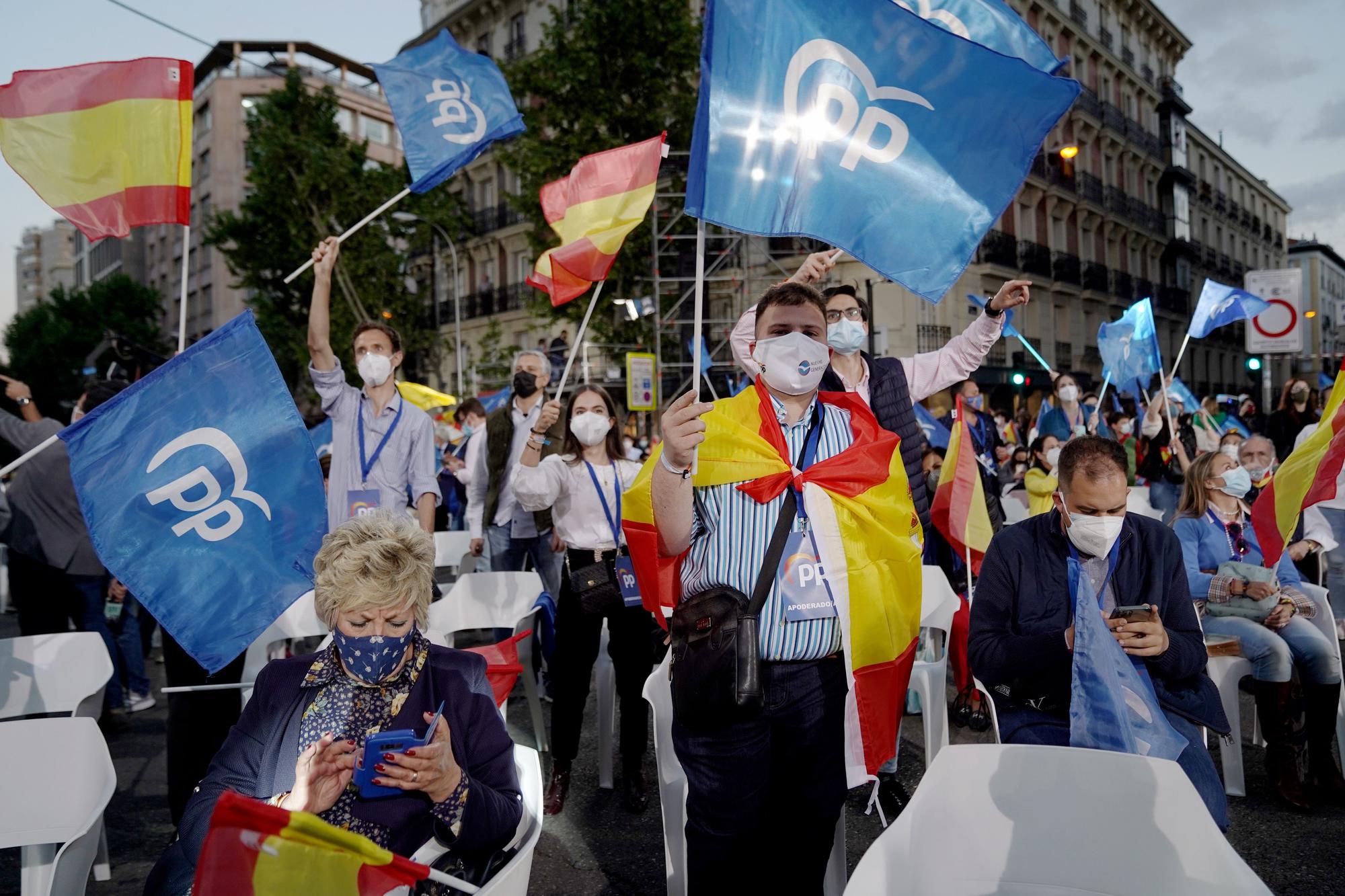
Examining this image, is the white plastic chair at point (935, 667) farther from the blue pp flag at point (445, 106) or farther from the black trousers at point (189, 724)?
the blue pp flag at point (445, 106)

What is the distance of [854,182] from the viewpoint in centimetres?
288

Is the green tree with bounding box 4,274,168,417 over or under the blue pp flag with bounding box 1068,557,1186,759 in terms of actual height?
over

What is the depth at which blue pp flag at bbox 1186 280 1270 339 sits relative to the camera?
364 inches

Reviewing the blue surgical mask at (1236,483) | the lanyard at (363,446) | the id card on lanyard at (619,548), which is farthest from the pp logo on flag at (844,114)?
the blue surgical mask at (1236,483)

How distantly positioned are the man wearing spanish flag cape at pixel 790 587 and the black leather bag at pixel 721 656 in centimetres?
5

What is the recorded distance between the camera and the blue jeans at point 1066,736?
267 centimetres

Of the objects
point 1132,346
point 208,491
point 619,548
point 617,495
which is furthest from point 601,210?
point 1132,346

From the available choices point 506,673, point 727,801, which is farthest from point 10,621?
point 727,801

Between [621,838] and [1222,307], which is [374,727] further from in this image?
[1222,307]

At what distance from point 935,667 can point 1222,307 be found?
6.75m

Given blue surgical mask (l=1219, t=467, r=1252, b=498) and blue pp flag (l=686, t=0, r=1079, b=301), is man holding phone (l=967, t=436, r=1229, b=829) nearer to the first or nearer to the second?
blue pp flag (l=686, t=0, r=1079, b=301)

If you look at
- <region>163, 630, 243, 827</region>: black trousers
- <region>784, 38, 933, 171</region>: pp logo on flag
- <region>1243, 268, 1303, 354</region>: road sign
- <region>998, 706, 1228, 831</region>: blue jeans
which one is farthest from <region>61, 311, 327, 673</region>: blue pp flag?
<region>1243, 268, 1303, 354</region>: road sign

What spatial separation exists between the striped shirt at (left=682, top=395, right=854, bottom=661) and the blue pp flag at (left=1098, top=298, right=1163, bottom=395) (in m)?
7.85

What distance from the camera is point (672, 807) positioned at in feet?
10.5
